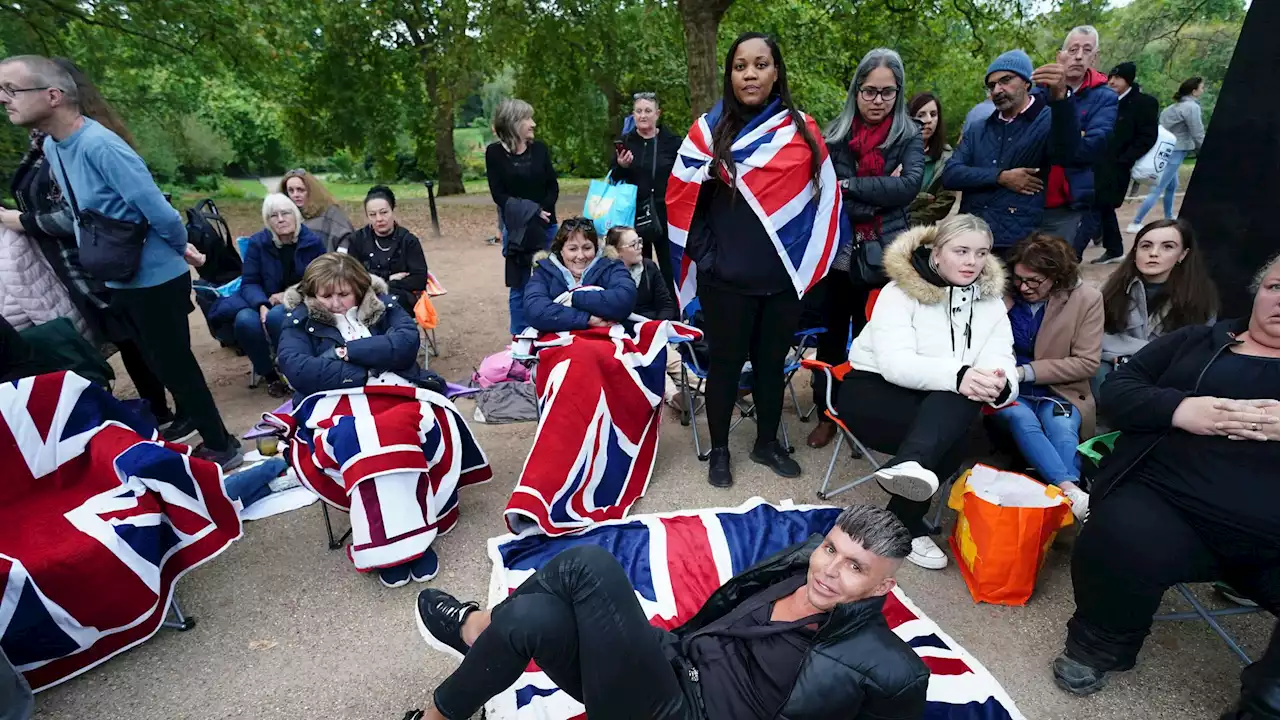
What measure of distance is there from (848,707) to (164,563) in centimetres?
249

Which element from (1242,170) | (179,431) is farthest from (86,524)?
(1242,170)

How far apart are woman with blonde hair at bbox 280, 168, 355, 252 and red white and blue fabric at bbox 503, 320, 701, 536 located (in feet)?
7.44

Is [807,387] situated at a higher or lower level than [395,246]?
lower

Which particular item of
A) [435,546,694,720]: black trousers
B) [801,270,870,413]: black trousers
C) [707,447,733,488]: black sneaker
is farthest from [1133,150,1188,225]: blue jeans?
[435,546,694,720]: black trousers

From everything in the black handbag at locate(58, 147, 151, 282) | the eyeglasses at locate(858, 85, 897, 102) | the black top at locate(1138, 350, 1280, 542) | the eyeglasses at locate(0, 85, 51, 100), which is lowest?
the black top at locate(1138, 350, 1280, 542)

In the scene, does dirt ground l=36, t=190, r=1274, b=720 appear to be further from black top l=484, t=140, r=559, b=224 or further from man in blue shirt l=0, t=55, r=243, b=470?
black top l=484, t=140, r=559, b=224

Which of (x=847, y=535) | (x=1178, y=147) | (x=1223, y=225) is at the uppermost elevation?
(x=1178, y=147)

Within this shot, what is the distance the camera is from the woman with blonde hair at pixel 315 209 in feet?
16.0

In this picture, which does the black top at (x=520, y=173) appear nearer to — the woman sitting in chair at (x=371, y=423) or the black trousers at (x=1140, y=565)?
the woman sitting in chair at (x=371, y=423)

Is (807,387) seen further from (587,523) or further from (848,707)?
(848,707)

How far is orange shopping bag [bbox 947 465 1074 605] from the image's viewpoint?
8.08 ft

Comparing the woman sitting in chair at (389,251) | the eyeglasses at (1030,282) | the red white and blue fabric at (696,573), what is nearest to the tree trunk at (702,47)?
the woman sitting in chair at (389,251)

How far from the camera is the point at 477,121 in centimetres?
3744

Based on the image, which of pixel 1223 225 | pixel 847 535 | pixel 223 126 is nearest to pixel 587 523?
pixel 847 535
